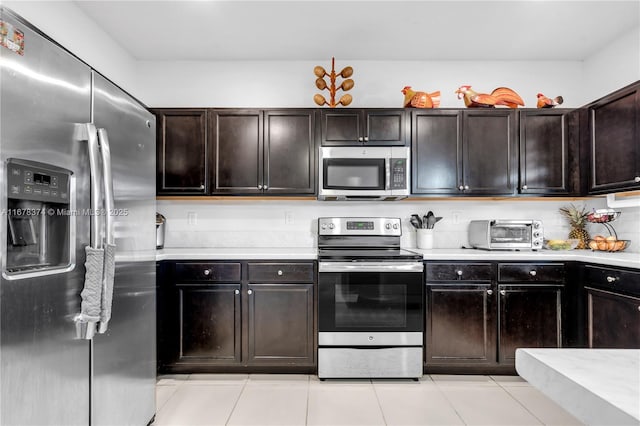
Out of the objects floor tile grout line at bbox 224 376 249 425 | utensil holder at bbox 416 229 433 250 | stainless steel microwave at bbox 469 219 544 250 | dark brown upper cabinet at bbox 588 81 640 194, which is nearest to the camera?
floor tile grout line at bbox 224 376 249 425

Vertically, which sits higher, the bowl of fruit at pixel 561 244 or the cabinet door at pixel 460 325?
the bowl of fruit at pixel 561 244

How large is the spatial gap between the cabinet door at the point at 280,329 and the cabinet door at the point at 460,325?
0.88 metres

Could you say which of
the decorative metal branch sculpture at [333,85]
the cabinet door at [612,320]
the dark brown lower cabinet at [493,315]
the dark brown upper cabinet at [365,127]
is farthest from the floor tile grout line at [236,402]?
the cabinet door at [612,320]

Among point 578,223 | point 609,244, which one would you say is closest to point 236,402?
point 609,244

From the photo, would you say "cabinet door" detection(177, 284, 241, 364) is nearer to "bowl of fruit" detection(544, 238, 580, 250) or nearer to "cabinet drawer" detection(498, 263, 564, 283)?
"cabinet drawer" detection(498, 263, 564, 283)

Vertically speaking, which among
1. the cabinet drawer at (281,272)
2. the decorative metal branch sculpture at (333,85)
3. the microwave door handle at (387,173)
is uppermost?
the decorative metal branch sculpture at (333,85)

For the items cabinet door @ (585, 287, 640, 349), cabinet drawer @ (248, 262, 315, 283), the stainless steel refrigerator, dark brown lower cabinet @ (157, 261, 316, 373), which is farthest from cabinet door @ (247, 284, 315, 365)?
cabinet door @ (585, 287, 640, 349)

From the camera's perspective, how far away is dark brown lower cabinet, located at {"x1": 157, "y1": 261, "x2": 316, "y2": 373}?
2549mm

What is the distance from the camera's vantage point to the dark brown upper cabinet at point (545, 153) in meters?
2.86

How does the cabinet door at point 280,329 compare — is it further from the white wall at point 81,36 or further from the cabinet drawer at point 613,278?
the white wall at point 81,36

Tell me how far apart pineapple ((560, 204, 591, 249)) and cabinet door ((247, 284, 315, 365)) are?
2.38 meters

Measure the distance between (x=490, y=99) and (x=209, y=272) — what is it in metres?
2.62

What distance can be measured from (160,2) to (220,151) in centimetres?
108

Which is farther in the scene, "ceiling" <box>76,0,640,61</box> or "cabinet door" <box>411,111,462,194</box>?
"cabinet door" <box>411,111,462,194</box>
